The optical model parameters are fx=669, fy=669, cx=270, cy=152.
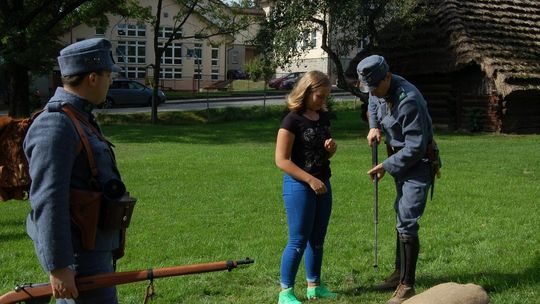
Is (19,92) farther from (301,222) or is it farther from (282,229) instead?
(301,222)

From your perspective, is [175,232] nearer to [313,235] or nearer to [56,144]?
[313,235]

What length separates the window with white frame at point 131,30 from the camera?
182 feet

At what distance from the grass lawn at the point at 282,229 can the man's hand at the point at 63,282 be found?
2535 millimetres

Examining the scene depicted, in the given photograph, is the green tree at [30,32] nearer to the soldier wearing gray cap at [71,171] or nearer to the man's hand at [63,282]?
the soldier wearing gray cap at [71,171]

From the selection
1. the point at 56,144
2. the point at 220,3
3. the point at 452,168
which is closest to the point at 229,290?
the point at 56,144

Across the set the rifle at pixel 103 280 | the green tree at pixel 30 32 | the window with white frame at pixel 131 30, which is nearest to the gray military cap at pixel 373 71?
the rifle at pixel 103 280

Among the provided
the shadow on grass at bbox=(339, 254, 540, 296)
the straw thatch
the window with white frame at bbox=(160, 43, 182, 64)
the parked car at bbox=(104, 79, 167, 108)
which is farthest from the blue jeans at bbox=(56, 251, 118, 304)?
the window with white frame at bbox=(160, 43, 182, 64)

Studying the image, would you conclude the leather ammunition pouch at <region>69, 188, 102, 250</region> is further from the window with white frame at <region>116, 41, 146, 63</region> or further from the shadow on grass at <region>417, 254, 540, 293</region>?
the window with white frame at <region>116, 41, 146, 63</region>

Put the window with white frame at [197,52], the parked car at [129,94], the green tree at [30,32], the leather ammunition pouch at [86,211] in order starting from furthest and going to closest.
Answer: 1. the window with white frame at [197,52]
2. the parked car at [129,94]
3. the green tree at [30,32]
4. the leather ammunition pouch at [86,211]

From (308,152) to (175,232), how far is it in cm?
351

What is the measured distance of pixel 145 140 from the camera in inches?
870

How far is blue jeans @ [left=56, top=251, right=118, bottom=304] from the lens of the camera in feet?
10.6

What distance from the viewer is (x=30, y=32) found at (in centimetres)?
2577

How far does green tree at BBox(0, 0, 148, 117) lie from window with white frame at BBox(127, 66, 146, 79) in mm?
24074
